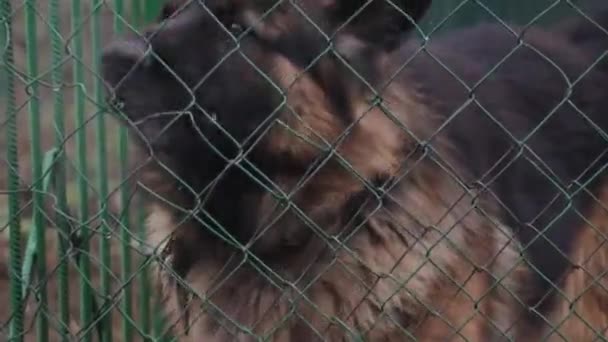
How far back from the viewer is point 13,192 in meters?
2.31

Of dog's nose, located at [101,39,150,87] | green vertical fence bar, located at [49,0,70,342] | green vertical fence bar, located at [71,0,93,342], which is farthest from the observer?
green vertical fence bar, located at [71,0,93,342]

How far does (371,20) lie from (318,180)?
1.31 feet

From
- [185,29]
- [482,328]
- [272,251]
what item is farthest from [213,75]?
[482,328]

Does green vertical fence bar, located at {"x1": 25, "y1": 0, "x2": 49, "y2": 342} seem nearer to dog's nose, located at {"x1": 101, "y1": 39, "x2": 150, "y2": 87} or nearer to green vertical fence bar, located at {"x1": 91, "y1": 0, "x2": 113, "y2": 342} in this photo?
green vertical fence bar, located at {"x1": 91, "y1": 0, "x2": 113, "y2": 342}

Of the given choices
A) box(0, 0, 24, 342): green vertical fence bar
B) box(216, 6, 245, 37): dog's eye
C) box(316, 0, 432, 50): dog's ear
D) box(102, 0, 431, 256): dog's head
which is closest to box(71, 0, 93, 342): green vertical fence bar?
box(0, 0, 24, 342): green vertical fence bar

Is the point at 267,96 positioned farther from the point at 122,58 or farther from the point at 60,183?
the point at 60,183

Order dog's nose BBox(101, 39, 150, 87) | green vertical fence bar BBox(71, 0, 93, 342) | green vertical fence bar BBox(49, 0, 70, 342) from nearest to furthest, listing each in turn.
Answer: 1. dog's nose BBox(101, 39, 150, 87)
2. green vertical fence bar BBox(49, 0, 70, 342)
3. green vertical fence bar BBox(71, 0, 93, 342)

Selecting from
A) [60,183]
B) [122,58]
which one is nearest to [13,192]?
[60,183]

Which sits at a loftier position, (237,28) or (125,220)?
(237,28)

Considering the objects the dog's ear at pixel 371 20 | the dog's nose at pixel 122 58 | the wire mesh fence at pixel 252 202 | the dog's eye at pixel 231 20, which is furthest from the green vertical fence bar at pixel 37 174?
the dog's ear at pixel 371 20

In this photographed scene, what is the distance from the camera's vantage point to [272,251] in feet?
7.79

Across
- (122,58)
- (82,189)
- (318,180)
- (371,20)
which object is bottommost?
(318,180)

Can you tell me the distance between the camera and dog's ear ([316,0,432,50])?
86.4 inches

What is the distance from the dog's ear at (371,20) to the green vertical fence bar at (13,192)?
71cm
